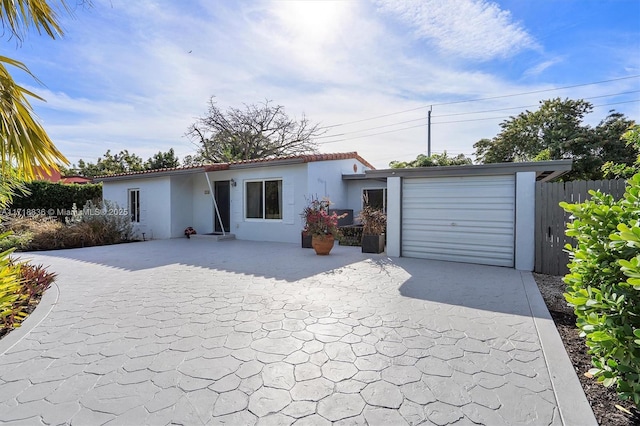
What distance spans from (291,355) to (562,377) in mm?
2673

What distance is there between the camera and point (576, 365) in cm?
325

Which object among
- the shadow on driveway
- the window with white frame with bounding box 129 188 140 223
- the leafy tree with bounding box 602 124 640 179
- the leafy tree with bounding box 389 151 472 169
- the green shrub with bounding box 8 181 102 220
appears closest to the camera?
the leafy tree with bounding box 602 124 640 179

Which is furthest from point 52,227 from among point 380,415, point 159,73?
point 380,415

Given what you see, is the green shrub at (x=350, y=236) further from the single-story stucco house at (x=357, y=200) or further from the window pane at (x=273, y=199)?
the window pane at (x=273, y=199)

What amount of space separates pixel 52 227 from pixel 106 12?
1104cm

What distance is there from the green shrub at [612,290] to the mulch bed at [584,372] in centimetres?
19

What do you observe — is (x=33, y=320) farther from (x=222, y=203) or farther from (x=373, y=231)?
(x=222, y=203)

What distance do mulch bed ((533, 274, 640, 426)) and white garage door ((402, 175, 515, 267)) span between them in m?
2.67

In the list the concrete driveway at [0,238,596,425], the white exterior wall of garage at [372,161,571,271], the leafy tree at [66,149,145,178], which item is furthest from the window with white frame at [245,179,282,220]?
the leafy tree at [66,149,145,178]

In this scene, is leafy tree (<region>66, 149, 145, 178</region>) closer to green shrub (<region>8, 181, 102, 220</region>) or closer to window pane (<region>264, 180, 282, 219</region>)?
green shrub (<region>8, 181, 102, 220</region>)

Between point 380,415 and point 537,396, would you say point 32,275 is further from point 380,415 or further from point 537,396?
point 537,396

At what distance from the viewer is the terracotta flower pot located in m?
9.91

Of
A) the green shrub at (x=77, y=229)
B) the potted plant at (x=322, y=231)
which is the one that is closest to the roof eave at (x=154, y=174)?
the green shrub at (x=77, y=229)

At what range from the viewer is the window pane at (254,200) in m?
13.8
